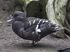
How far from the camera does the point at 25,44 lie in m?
6.56

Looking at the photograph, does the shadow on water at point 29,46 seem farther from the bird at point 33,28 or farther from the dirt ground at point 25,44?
the bird at point 33,28

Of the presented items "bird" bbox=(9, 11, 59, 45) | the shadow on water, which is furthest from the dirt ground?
"bird" bbox=(9, 11, 59, 45)

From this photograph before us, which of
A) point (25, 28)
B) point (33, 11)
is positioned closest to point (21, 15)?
point (25, 28)

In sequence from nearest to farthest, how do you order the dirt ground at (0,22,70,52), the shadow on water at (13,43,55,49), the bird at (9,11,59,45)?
the bird at (9,11,59,45), the dirt ground at (0,22,70,52), the shadow on water at (13,43,55,49)

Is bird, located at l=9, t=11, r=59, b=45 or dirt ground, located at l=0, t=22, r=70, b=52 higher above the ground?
bird, located at l=9, t=11, r=59, b=45

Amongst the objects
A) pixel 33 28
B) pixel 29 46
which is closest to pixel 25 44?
pixel 29 46

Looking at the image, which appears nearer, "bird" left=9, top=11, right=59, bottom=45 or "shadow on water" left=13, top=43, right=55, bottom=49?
"bird" left=9, top=11, right=59, bottom=45

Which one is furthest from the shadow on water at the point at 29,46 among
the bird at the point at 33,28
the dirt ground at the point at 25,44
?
the bird at the point at 33,28

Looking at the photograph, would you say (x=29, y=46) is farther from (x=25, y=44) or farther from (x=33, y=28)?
(x=33, y=28)

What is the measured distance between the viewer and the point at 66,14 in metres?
8.56

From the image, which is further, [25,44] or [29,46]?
[25,44]

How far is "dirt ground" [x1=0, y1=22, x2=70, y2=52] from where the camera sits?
6160 mm

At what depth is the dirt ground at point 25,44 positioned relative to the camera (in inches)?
243

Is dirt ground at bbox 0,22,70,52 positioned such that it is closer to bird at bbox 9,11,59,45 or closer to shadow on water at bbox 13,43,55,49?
shadow on water at bbox 13,43,55,49
